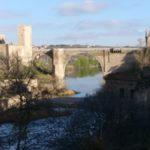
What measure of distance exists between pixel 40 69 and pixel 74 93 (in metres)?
9.89

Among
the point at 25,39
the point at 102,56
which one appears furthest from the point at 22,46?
the point at 102,56

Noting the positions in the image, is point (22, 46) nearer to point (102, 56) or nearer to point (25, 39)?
point (25, 39)

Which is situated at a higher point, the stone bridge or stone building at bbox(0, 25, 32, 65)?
stone building at bbox(0, 25, 32, 65)

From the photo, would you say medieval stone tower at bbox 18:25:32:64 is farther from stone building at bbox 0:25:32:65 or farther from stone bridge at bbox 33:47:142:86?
stone bridge at bbox 33:47:142:86

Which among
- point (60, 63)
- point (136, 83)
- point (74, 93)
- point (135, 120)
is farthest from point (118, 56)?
point (135, 120)

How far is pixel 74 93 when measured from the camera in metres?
34.0

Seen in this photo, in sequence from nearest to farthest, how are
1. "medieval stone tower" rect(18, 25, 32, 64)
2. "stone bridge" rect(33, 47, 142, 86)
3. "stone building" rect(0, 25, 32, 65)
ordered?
"stone bridge" rect(33, 47, 142, 86), "stone building" rect(0, 25, 32, 65), "medieval stone tower" rect(18, 25, 32, 64)

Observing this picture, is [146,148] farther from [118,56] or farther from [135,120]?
[118,56]

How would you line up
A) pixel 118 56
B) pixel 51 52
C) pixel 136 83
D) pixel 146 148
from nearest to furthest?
pixel 146 148 < pixel 136 83 < pixel 118 56 < pixel 51 52

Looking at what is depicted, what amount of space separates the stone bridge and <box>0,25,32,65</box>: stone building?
97 centimetres

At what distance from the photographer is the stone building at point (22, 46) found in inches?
1558

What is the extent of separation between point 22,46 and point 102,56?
621 cm

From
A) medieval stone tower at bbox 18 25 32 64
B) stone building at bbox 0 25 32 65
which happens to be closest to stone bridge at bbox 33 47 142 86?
medieval stone tower at bbox 18 25 32 64

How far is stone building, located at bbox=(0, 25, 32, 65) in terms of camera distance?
3958cm
